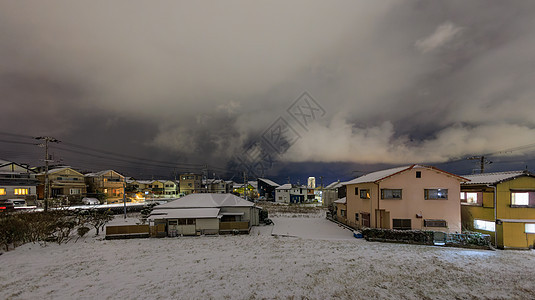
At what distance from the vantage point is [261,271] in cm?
1389

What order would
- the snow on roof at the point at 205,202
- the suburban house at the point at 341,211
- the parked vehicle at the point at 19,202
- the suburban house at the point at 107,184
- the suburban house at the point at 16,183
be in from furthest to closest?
1. the suburban house at the point at 107,184
2. the suburban house at the point at 16,183
3. the parked vehicle at the point at 19,202
4. the suburban house at the point at 341,211
5. the snow on roof at the point at 205,202

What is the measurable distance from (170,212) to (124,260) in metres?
9.74

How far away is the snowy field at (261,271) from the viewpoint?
37.0ft

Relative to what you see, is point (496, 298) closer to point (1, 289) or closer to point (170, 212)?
point (1, 289)

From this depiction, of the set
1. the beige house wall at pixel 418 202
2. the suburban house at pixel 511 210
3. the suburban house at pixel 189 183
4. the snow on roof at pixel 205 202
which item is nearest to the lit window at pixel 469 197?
the suburban house at pixel 511 210

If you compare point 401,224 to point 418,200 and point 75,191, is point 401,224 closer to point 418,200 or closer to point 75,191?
point 418,200

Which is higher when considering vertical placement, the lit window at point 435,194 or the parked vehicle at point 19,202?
the lit window at point 435,194

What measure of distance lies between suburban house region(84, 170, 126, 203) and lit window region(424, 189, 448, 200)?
66.4 meters

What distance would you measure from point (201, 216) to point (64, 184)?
5245 cm

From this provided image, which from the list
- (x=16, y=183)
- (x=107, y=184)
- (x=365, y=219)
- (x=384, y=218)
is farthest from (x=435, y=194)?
(x=107, y=184)

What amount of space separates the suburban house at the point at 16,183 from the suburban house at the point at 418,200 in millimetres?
64031

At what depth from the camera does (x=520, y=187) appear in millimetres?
20172

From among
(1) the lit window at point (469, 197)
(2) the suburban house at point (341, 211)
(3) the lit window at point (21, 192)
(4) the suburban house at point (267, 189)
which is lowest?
(4) the suburban house at point (267, 189)

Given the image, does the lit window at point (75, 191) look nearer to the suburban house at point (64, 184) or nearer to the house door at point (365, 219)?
the suburban house at point (64, 184)
